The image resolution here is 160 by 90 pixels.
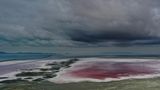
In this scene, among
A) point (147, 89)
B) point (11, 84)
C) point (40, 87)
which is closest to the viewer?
point (147, 89)

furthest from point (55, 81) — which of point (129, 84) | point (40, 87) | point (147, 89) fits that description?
point (147, 89)

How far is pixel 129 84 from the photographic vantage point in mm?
38781

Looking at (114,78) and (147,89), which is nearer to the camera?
(147,89)

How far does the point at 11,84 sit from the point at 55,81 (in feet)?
22.0

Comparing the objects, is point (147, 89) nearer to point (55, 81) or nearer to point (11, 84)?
point (55, 81)

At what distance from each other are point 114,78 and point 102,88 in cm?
1095

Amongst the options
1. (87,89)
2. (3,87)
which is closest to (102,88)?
(87,89)

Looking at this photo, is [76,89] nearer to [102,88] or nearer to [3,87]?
[102,88]

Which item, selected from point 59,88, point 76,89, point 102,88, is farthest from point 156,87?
point 59,88

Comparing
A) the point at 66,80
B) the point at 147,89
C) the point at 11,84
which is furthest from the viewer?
the point at 66,80

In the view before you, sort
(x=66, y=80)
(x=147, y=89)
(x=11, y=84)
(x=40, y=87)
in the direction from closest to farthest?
(x=147, y=89)
(x=40, y=87)
(x=11, y=84)
(x=66, y=80)

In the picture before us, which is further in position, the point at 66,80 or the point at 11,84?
the point at 66,80

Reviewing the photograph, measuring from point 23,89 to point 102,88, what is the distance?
1046 cm

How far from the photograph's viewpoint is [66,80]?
44.5 meters
